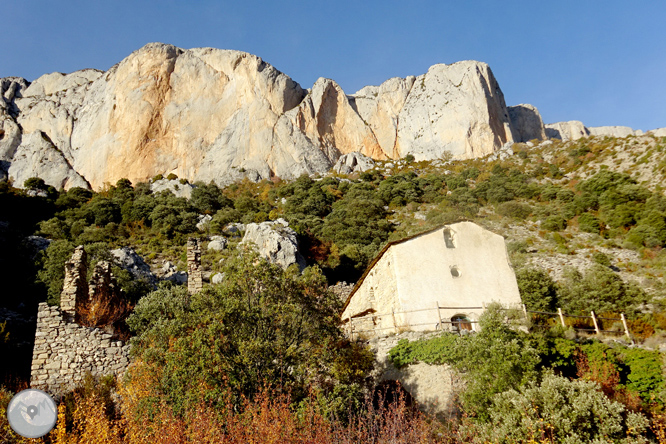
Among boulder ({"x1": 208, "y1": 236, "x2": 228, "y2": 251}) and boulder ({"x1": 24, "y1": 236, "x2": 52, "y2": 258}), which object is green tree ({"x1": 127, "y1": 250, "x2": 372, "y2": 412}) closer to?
boulder ({"x1": 208, "y1": 236, "x2": 228, "y2": 251})

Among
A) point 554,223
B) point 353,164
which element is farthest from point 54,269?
point 353,164

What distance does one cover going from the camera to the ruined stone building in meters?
18.1

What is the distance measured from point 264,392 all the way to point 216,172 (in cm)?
6545

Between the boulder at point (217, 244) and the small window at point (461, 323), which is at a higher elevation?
the boulder at point (217, 244)

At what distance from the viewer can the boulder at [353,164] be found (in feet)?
239

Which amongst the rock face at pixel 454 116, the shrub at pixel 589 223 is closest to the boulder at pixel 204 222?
the shrub at pixel 589 223

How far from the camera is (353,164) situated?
74.8 meters

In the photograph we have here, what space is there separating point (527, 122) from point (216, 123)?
7327cm

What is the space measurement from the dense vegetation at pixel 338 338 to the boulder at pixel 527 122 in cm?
Result: 5305

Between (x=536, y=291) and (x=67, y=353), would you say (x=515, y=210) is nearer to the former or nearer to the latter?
(x=536, y=291)

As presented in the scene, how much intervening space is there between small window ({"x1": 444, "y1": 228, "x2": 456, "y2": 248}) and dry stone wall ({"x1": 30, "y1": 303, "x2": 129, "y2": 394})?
1409 centimetres

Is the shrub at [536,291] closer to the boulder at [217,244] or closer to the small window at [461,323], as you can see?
the small window at [461,323]

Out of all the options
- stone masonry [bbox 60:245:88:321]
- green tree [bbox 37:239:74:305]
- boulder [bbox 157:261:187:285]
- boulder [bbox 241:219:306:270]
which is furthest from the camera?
boulder [bbox 241:219:306:270]

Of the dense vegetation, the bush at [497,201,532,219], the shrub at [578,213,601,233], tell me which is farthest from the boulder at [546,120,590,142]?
the shrub at [578,213,601,233]
